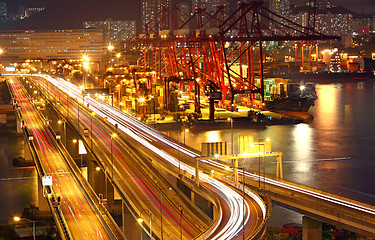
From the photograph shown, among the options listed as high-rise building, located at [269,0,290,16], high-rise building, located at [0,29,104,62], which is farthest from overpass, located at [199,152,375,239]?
high-rise building, located at [269,0,290,16]

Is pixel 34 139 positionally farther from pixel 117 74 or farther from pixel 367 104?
pixel 367 104

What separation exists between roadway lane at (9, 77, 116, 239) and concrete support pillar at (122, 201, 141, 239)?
1.49 feet

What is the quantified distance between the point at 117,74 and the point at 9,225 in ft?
53.2

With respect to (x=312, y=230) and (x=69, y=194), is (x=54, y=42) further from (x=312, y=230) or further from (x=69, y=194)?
(x=312, y=230)

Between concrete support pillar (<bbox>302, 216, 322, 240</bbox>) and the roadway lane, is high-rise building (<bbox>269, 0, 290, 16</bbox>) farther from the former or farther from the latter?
concrete support pillar (<bbox>302, 216, 322, 240</bbox>)

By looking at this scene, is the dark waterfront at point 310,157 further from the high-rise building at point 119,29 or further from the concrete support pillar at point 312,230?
the high-rise building at point 119,29

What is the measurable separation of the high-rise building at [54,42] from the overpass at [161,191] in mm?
51644

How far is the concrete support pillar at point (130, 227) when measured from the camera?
7.54 m

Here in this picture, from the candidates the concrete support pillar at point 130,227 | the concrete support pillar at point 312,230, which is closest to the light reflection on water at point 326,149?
the concrete support pillar at point 312,230

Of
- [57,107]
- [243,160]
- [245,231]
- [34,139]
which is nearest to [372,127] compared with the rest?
[243,160]

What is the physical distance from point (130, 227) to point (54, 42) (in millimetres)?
59739

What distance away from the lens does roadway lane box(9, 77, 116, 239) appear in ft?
21.7

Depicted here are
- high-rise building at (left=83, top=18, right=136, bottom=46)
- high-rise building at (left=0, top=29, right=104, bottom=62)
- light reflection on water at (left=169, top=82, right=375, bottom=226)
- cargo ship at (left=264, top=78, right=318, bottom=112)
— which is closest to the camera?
light reflection on water at (left=169, top=82, right=375, bottom=226)

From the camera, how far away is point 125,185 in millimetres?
8320
